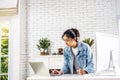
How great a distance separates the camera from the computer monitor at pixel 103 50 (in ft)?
8.39

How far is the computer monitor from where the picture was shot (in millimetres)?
2559

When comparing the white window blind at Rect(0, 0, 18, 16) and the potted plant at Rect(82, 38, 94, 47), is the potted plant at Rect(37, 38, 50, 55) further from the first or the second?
the white window blind at Rect(0, 0, 18, 16)

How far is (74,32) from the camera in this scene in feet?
9.34

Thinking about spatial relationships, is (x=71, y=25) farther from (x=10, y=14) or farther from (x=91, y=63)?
(x=91, y=63)

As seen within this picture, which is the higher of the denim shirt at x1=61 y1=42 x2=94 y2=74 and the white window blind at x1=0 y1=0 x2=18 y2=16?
the white window blind at x1=0 y1=0 x2=18 y2=16

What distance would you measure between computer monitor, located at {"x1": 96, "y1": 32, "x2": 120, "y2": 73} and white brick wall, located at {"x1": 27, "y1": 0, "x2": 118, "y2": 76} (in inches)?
135

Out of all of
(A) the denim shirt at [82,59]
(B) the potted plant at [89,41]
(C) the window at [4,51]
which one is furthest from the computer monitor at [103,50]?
(C) the window at [4,51]

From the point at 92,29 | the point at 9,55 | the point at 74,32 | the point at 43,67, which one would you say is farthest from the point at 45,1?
the point at 43,67

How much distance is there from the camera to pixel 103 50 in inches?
103

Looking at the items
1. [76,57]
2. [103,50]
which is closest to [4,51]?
[76,57]

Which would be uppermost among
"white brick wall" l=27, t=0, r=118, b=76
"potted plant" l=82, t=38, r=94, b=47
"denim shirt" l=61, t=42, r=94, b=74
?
"white brick wall" l=27, t=0, r=118, b=76

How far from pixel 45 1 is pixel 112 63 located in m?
4.05

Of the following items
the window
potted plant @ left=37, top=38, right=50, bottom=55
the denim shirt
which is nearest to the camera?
the denim shirt

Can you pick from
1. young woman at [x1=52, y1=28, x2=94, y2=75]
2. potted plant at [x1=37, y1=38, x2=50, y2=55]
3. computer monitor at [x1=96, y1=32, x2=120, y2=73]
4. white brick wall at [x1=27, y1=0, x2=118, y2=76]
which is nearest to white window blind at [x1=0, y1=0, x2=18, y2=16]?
white brick wall at [x1=27, y1=0, x2=118, y2=76]
